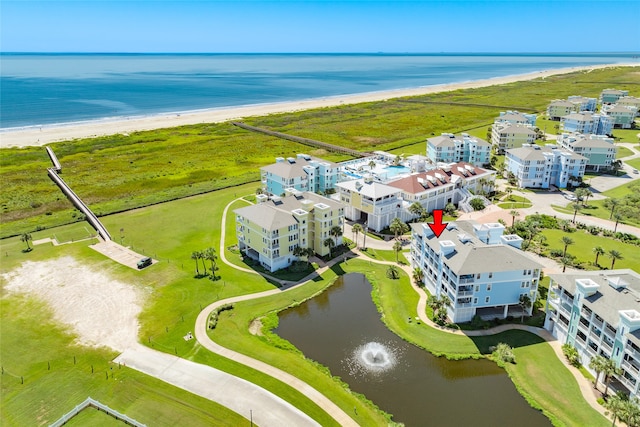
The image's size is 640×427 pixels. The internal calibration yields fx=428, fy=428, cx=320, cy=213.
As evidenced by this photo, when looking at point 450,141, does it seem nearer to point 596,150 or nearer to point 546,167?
point 546,167

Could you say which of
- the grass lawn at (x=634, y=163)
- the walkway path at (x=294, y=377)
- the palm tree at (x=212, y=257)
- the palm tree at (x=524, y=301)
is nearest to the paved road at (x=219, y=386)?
the walkway path at (x=294, y=377)

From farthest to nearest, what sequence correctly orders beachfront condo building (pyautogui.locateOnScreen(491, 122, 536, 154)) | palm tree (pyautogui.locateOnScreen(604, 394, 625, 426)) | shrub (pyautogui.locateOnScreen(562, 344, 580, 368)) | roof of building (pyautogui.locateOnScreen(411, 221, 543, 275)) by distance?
beachfront condo building (pyautogui.locateOnScreen(491, 122, 536, 154)), roof of building (pyautogui.locateOnScreen(411, 221, 543, 275)), shrub (pyautogui.locateOnScreen(562, 344, 580, 368)), palm tree (pyautogui.locateOnScreen(604, 394, 625, 426))

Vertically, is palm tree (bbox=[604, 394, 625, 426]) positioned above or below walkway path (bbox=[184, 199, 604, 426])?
above

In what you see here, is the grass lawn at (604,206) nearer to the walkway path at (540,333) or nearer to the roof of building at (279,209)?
the walkway path at (540,333)

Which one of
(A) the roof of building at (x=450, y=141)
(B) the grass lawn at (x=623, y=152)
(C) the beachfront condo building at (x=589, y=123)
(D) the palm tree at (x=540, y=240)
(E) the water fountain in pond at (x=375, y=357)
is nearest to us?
(E) the water fountain in pond at (x=375, y=357)

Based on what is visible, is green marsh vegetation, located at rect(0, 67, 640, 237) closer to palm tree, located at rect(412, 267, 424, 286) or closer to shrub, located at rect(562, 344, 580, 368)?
palm tree, located at rect(412, 267, 424, 286)

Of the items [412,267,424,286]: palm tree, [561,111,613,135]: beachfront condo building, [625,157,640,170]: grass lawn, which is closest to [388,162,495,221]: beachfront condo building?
[412,267,424,286]: palm tree

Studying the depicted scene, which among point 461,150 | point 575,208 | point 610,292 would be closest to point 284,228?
point 610,292

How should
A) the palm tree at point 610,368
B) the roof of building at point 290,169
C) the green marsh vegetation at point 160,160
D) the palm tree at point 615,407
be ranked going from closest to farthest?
the palm tree at point 615,407 < the palm tree at point 610,368 < the roof of building at point 290,169 < the green marsh vegetation at point 160,160
